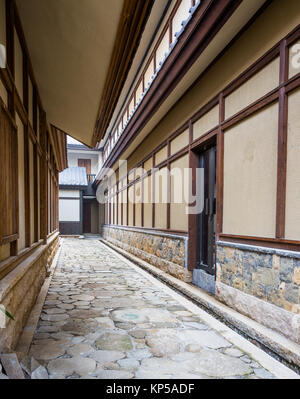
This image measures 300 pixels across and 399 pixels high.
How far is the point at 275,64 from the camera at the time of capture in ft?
11.0

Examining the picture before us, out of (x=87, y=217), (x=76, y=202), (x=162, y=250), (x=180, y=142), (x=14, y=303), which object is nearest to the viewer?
(x=14, y=303)

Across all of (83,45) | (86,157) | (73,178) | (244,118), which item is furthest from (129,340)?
(86,157)

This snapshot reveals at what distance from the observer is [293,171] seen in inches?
119

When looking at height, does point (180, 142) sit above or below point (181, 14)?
below

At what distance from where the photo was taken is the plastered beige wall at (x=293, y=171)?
2975 mm

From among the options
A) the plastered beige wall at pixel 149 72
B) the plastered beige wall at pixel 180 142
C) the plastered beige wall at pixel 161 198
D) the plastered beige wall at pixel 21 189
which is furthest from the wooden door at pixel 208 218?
the plastered beige wall at pixel 149 72

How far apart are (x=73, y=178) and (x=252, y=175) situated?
1888cm

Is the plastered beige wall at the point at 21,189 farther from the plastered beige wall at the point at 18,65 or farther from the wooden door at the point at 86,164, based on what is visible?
the wooden door at the point at 86,164

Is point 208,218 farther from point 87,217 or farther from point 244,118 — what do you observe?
point 87,217

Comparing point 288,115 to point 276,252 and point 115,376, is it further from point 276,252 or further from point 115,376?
point 115,376

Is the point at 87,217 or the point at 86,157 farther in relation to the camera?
the point at 86,157

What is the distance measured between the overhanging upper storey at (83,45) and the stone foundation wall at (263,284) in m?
2.94

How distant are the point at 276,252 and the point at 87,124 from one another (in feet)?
16.0

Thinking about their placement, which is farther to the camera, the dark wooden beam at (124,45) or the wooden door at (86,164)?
the wooden door at (86,164)
